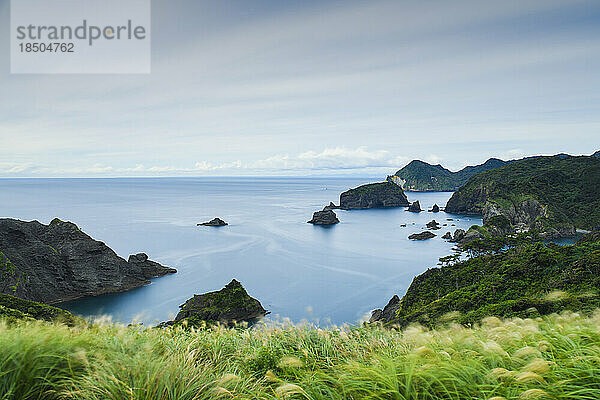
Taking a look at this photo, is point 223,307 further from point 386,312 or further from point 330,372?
point 330,372

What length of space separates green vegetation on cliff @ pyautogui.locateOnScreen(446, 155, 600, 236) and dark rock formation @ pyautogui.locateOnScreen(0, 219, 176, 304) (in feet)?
328

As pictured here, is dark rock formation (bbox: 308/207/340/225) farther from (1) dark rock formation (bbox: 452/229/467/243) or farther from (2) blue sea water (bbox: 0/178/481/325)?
(1) dark rock formation (bbox: 452/229/467/243)

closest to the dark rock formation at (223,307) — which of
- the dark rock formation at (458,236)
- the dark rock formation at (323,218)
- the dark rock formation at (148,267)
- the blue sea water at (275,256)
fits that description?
the blue sea water at (275,256)

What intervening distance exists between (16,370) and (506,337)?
509 cm

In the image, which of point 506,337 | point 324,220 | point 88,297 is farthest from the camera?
point 324,220

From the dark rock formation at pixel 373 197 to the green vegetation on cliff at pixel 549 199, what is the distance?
29335 millimetres

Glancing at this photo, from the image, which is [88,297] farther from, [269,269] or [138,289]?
[269,269]

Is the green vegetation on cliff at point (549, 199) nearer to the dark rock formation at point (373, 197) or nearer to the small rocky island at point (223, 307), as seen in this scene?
the dark rock formation at point (373, 197)

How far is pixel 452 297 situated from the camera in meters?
25.8

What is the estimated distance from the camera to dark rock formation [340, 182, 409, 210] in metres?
158

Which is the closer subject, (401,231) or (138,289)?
(138,289)

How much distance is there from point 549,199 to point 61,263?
12262cm

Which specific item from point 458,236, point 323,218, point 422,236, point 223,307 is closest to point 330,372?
point 223,307

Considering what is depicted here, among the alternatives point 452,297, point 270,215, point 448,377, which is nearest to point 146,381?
point 448,377
